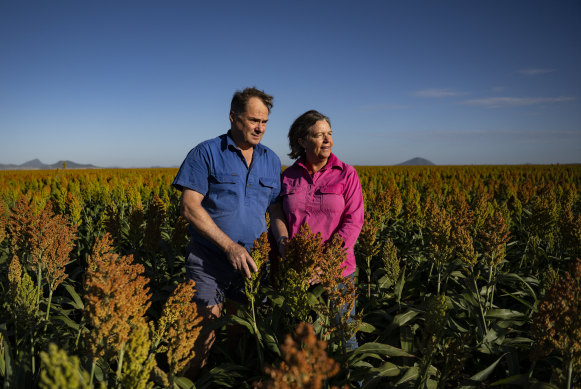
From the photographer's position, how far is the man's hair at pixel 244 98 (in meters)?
2.58

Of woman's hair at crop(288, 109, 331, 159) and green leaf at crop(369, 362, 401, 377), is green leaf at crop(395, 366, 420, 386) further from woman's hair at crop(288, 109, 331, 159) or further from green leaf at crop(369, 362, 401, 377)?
woman's hair at crop(288, 109, 331, 159)

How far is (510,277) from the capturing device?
3488 millimetres

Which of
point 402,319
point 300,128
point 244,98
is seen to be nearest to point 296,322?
point 402,319

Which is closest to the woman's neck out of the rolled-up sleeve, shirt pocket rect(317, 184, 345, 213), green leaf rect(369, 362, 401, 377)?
shirt pocket rect(317, 184, 345, 213)

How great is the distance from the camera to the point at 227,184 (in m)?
2.63

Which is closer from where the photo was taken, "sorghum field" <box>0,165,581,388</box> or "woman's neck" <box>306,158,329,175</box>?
"sorghum field" <box>0,165,581,388</box>

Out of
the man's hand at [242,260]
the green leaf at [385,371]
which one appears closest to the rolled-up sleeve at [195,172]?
the man's hand at [242,260]

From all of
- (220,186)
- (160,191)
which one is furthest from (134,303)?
(160,191)

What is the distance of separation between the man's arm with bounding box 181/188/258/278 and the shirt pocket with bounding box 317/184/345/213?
2.99ft

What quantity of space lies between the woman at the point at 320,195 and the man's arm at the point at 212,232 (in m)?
0.59

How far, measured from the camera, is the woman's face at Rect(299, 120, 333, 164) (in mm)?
2785

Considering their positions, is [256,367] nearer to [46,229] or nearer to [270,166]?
[270,166]

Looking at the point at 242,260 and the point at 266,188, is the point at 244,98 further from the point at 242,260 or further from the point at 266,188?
the point at 242,260

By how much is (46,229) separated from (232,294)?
154 centimetres
